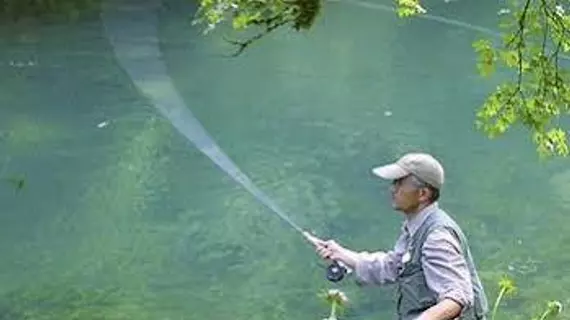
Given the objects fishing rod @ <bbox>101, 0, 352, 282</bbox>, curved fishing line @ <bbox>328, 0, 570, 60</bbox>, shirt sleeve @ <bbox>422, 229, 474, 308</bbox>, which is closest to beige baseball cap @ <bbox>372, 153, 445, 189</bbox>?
shirt sleeve @ <bbox>422, 229, 474, 308</bbox>

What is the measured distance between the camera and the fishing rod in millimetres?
10227

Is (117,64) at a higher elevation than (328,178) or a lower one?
lower

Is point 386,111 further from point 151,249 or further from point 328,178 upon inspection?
point 151,249

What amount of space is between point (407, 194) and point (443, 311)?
1.19 feet

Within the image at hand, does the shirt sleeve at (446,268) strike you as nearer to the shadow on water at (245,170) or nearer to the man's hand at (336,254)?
the man's hand at (336,254)

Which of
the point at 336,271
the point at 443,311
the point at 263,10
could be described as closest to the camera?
the point at 443,311

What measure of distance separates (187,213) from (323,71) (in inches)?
199

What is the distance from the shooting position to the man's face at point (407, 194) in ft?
9.93

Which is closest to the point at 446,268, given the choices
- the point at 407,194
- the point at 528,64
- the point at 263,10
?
the point at 407,194

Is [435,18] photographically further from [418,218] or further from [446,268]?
[446,268]

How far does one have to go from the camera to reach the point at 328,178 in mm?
9367

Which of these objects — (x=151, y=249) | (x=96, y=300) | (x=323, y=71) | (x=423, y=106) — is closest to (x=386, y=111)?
(x=423, y=106)

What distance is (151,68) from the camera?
1313cm

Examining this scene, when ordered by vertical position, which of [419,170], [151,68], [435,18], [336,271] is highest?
[419,170]
